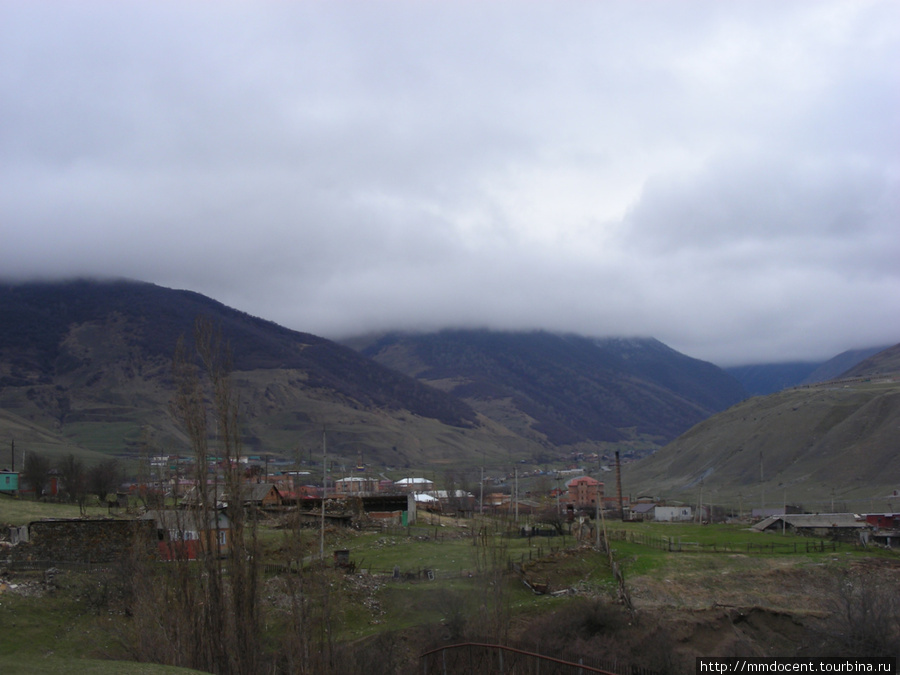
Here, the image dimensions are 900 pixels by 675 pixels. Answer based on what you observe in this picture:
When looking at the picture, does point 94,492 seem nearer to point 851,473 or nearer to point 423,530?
point 423,530

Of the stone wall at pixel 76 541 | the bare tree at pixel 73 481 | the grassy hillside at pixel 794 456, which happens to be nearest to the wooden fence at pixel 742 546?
the stone wall at pixel 76 541

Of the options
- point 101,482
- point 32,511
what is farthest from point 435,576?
point 101,482

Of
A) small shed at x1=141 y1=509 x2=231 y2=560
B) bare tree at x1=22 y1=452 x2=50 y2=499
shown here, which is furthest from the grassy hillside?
bare tree at x1=22 y1=452 x2=50 y2=499

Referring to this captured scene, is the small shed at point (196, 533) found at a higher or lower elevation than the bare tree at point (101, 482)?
higher

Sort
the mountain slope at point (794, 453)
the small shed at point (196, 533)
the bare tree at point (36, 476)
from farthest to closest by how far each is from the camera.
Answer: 1. the mountain slope at point (794, 453)
2. the bare tree at point (36, 476)
3. the small shed at point (196, 533)

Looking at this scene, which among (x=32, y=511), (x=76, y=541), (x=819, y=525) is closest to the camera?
(x=76, y=541)

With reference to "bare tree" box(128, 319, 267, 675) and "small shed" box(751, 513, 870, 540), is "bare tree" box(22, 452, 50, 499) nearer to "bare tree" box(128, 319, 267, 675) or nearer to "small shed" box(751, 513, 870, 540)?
"bare tree" box(128, 319, 267, 675)

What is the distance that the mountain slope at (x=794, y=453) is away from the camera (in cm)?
11181

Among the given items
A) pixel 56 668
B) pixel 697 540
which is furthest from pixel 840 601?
pixel 56 668

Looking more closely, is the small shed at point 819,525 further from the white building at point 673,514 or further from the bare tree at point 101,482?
the bare tree at point 101,482

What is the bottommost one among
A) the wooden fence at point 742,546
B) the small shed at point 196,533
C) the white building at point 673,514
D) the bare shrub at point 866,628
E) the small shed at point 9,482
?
the white building at point 673,514

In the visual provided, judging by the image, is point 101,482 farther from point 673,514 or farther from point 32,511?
point 673,514

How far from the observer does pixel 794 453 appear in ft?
433

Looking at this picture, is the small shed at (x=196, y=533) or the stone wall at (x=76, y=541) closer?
the small shed at (x=196, y=533)
